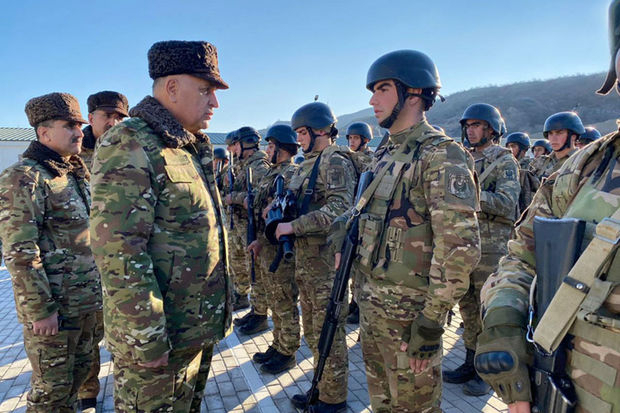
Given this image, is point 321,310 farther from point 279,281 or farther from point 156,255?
point 156,255

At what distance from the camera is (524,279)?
4.82 feet

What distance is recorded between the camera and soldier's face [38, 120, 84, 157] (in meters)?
3.00

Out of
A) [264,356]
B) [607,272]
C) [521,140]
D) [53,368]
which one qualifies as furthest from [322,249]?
[521,140]

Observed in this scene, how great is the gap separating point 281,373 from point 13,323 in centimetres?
455

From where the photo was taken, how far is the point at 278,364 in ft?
13.9

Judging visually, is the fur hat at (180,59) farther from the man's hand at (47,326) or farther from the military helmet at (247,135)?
the military helmet at (247,135)

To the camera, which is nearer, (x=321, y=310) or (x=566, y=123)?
(x=321, y=310)

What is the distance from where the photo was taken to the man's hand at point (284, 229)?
366 centimetres

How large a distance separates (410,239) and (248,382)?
2677mm

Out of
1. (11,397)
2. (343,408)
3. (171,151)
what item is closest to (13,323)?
(11,397)

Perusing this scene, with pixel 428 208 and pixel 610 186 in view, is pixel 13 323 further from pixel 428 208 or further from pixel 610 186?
pixel 610 186

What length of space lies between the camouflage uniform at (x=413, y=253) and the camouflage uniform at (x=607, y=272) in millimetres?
509

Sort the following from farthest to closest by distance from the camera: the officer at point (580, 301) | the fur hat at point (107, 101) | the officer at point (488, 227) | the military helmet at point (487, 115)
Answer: the military helmet at point (487, 115), the fur hat at point (107, 101), the officer at point (488, 227), the officer at point (580, 301)

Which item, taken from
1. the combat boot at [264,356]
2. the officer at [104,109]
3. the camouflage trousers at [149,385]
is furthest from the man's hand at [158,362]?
the officer at [104,109]
